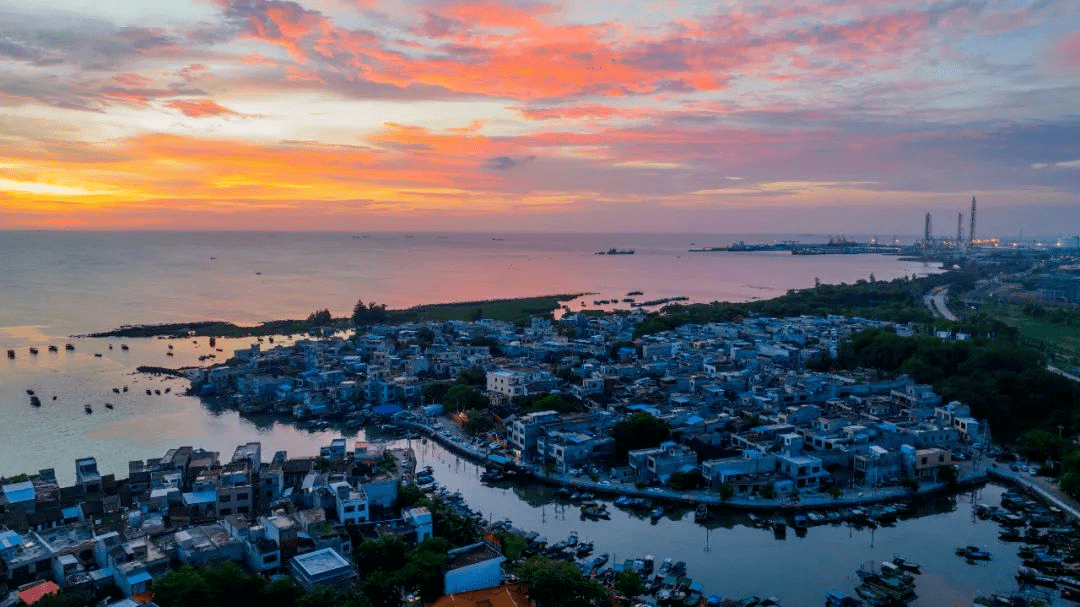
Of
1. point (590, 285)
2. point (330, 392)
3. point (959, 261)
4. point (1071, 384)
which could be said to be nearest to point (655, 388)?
point (330, 392)

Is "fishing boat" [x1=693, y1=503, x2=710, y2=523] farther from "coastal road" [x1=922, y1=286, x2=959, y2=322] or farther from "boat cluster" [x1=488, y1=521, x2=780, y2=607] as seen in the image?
"coastal road" [x1=922, y1=286, x2=959, y2=322]

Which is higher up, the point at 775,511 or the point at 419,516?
the point at 419,516

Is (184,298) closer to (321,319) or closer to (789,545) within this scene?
(321,319)

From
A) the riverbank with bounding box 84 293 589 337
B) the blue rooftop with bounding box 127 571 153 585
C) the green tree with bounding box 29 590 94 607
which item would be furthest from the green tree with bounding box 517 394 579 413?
the riverbank with bounding box 84 293 589 337

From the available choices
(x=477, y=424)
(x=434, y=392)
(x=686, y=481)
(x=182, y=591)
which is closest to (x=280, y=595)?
(x=182, y=591)

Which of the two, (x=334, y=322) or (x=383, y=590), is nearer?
(x=383, y=590)

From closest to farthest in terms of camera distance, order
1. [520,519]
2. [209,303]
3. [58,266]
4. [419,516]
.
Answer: [419,516] < [520,519] < [209,303] < [58,266]

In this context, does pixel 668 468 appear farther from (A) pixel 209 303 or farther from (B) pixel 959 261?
(B) pixel 959 261
